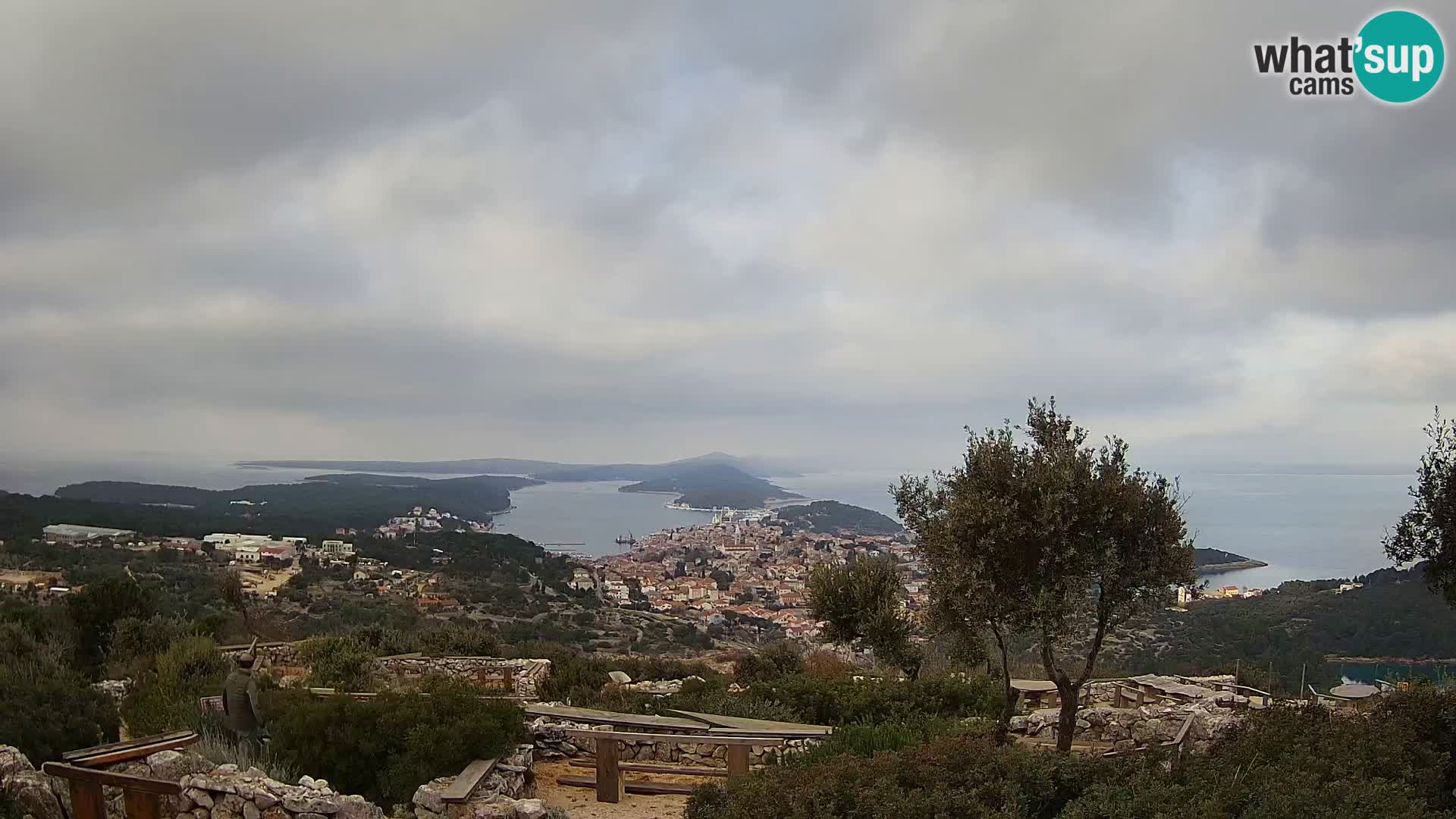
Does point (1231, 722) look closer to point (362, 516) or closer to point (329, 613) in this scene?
point (329, 613)

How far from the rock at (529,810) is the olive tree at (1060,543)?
3.94 meters

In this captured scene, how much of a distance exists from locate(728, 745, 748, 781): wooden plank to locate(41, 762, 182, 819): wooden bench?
14.8ft

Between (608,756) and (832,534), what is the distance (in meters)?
39.2

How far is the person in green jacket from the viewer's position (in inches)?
276

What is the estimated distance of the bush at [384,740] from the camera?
7336 millimetres

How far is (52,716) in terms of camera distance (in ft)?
24.6

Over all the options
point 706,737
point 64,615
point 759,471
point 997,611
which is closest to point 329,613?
point 64,615

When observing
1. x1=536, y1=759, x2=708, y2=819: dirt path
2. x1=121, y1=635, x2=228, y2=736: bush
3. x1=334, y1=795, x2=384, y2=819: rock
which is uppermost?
x1=334, y1=795, x2=384, y2=819: rock

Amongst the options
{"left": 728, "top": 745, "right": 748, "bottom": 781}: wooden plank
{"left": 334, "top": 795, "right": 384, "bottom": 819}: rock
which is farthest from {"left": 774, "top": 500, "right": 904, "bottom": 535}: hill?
{"left": 334, "top": 795, "right": 384, "bottom": 819}: rock

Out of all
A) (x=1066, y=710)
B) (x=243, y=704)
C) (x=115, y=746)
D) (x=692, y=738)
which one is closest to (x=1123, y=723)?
(x=1066, y=710)

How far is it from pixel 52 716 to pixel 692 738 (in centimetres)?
592

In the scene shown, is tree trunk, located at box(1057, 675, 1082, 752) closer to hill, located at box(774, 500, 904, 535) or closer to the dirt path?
the dirt path

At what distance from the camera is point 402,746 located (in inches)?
297

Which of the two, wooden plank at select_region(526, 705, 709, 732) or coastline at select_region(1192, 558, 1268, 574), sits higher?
wooden plank at select_region(526, 705, 709, 732)
